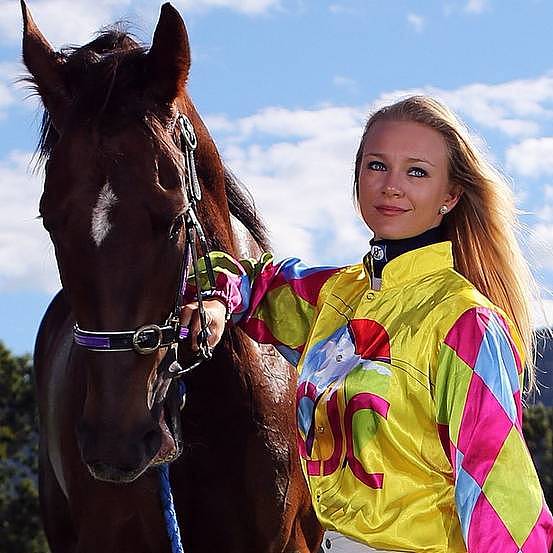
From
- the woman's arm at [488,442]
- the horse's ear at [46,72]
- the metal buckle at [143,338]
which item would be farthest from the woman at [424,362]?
the horse's ear at [46,72]

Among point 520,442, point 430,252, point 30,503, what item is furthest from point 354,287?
point 30,503

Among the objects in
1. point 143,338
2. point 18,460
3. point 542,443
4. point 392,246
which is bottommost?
point 143,338

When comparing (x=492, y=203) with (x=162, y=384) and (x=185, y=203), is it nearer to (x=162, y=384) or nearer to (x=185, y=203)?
(x=185, y=203)

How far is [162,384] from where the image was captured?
10.3 ft

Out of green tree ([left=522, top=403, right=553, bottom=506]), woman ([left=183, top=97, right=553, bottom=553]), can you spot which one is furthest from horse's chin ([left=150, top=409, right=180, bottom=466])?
green tree ([left=522, top=403, right=553, bottom=506])

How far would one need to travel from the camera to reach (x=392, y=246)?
2.99m

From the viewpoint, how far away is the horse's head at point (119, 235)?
2971mm

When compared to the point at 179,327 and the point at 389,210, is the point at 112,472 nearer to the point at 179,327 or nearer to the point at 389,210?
the point at 179,327

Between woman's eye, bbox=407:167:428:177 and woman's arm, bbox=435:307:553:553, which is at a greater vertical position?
woman's eye, bbox=407:167:428:177

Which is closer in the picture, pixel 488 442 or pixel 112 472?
pixel 488 442

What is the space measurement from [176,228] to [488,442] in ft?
3.61

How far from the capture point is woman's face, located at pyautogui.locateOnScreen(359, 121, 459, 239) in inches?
116

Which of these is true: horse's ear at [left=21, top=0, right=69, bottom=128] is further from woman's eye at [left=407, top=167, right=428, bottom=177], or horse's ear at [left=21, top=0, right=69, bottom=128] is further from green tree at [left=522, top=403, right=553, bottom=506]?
green tree at [left=522, top=403, right=553, bottom=506]

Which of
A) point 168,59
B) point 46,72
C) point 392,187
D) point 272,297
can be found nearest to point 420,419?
point 392,187
